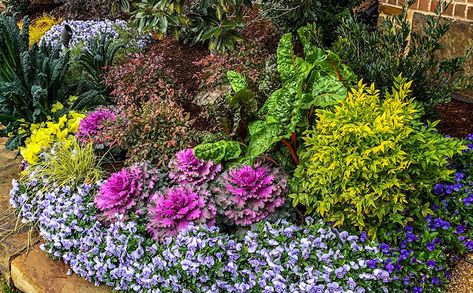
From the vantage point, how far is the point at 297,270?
2.42m

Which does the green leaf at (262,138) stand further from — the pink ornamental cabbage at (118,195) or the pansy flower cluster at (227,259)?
the pink ornamental cabbage at (118,195)

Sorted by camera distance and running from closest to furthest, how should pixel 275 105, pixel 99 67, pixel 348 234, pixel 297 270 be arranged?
pixel 297 270 < pixel 348 234 < pixel 275 105 < pixel 99 67

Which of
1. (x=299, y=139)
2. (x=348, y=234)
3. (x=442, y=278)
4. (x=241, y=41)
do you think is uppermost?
(x=241, y=41)

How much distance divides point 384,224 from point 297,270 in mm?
568

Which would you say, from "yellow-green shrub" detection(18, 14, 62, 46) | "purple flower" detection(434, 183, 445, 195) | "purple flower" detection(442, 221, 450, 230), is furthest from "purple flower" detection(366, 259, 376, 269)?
"yellow-green shrub" detection(18, 14, 62, 46)

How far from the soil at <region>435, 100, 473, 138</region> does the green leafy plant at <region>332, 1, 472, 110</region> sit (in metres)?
0.34

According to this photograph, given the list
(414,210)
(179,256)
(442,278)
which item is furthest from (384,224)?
(179,256)

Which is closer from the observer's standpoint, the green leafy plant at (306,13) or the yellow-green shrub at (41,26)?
the green leafy plant at (306,13)

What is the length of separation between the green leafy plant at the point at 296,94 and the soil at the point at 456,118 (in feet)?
3.40

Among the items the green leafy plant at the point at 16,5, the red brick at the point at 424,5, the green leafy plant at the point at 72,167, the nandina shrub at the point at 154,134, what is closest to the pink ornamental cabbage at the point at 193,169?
the nandina shrub at the point at 154,134

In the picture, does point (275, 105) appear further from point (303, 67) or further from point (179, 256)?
point (179, 256)

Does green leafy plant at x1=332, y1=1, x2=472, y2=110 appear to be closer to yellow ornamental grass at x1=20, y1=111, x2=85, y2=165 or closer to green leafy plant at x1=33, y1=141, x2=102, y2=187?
green leafy plant at x1=33, y1=141, x2=102, y2=187

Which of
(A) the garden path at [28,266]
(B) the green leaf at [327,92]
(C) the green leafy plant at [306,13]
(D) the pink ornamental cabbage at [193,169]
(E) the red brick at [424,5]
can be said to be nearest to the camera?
(B) the green leaf at [327,92]

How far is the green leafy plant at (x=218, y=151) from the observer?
2.75 m
